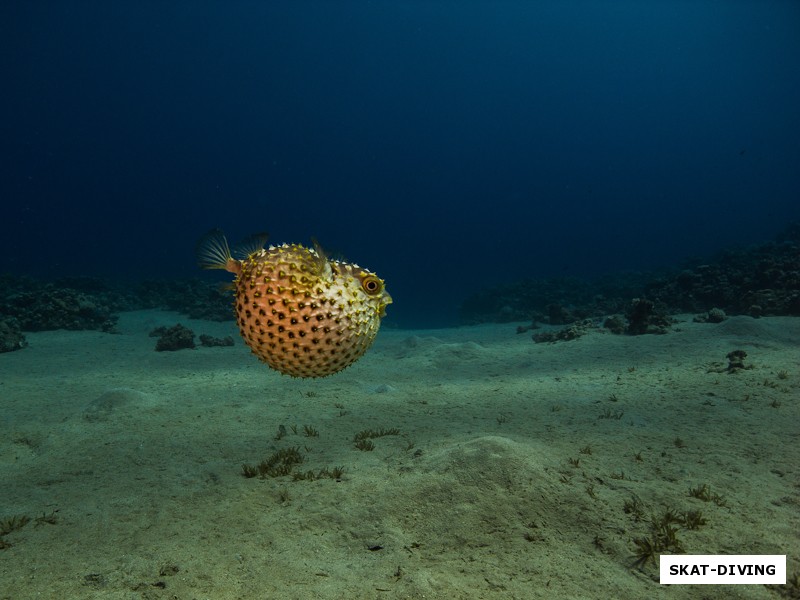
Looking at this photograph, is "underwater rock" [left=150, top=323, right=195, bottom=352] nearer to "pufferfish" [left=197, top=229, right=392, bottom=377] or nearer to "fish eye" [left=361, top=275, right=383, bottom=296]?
"pufferfish" [left=197, top=229, right=392, bottom=377]

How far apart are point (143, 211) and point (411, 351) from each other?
18105 centimetres

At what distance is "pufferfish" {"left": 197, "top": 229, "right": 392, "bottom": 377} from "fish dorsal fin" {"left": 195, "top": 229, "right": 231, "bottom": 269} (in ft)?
0.50

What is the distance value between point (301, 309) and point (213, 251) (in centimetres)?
64

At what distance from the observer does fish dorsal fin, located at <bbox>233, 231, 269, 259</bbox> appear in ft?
6.56

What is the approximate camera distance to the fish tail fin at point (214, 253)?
6.41ft

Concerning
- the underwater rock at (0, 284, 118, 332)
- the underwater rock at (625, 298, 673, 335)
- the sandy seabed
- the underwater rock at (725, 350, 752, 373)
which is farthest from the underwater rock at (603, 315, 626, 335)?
the underwater rock at (0, 284, 118, 332)

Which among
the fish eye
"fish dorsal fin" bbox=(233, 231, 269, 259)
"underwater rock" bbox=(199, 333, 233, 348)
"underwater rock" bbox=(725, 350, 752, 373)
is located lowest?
"underwater rock" bbox=(199, 333, 233, 348)

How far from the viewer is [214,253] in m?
1.96

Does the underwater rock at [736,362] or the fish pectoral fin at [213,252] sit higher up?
the fish pectoral fin at [213,252]

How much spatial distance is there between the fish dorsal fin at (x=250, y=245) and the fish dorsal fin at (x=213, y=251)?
60 mm

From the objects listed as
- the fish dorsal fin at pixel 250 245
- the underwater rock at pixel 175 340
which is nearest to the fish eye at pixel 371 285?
the fish dorsal fin at pixel 250 245

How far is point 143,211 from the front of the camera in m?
158

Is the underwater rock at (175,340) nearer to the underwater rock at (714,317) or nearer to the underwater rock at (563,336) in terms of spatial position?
the underwater rock at (563,336)

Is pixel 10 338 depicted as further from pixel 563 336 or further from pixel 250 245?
pixel 563 336
